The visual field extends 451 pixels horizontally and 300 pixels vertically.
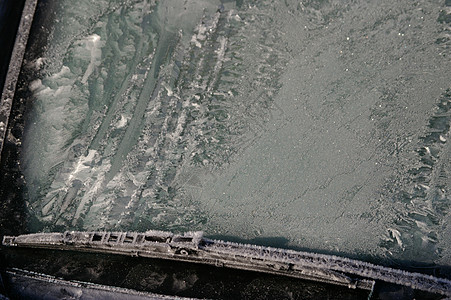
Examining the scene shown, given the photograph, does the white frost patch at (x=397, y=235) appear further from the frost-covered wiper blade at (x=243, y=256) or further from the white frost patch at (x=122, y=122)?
the white frost patch at (x=122, y=122)

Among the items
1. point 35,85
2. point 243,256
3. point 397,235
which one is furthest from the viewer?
point 35,85

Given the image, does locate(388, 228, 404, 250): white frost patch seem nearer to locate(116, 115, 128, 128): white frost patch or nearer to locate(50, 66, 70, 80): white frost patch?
locate(116, 115, 128, 128): white frost patch

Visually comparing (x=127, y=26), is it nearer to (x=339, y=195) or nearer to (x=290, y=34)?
(x=290, y=34)

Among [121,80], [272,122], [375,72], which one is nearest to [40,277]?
[121,80]

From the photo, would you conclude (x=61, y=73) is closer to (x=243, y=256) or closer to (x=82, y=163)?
(x=82, y=163)

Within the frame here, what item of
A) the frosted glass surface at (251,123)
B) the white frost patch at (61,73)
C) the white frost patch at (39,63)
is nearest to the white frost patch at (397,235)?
the frosted glass surface at (251,123)

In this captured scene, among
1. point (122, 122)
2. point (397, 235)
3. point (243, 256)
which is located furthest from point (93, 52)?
point (397, 235)
